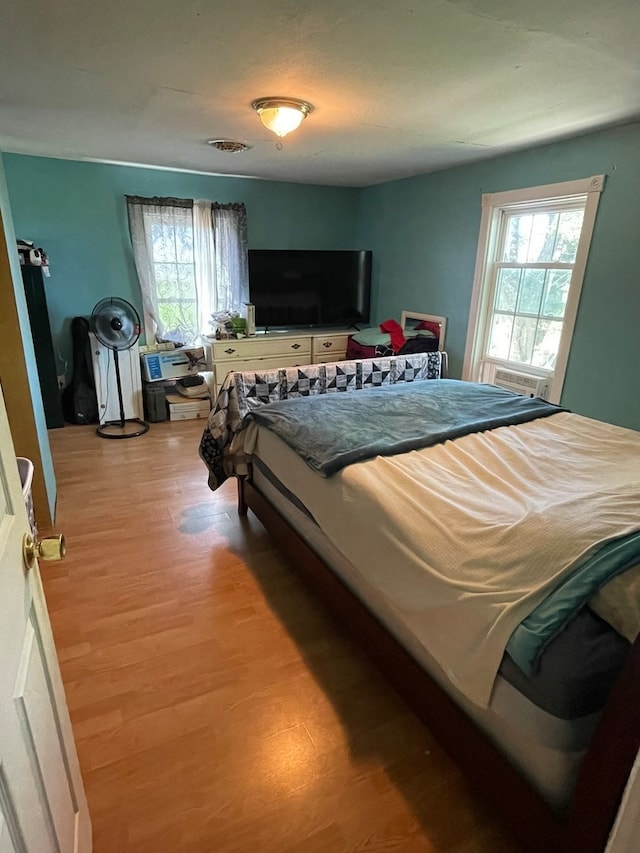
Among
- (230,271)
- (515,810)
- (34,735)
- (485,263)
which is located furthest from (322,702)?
(230,271)

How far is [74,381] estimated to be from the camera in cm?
427

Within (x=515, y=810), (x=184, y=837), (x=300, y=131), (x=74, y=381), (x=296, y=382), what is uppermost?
(x=300, y=131)

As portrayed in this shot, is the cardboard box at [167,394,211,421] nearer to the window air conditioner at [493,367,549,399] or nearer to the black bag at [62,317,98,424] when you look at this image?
the black bag at [62,317,98,424]

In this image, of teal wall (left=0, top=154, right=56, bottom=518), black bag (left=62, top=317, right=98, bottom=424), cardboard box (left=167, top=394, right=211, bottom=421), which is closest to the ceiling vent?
teal wall (left=0, top=154, right=56, bottom=518)

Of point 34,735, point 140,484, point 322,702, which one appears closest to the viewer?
point 34,735

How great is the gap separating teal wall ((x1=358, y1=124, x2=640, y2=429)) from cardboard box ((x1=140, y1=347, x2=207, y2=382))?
2178mm

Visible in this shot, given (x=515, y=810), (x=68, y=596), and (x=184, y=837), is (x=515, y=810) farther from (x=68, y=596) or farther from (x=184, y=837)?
(x=68, y=596)

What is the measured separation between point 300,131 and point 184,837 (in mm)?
3214

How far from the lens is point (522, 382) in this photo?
340 centimetres

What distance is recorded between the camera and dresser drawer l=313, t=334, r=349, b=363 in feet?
15.9

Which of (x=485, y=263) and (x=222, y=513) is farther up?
(x=485, y=263)

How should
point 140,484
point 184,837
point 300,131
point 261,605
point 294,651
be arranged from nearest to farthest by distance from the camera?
point 184,837
point 294,651
point 261,605
point 300,131
point 140,484

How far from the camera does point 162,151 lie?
134 inches

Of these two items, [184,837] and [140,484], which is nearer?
[184,837]
